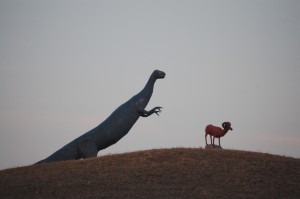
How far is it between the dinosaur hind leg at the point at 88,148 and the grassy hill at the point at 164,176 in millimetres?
927

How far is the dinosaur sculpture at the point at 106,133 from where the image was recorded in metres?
22.2

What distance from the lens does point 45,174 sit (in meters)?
20.0

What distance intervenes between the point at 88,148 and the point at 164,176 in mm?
5097

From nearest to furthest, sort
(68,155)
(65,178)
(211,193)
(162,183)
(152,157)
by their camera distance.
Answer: (211,193) < (162,183) < (65,178) < (152,157) < (68,155)

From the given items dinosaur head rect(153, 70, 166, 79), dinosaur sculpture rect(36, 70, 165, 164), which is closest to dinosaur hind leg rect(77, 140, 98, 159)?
dinosaur sculpture rect(36, 70, 165, 164)

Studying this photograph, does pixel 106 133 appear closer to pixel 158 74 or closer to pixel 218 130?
pixel 158 74

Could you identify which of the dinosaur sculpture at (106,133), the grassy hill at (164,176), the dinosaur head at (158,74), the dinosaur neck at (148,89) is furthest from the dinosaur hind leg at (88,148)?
the dinosaur head at (158,74)

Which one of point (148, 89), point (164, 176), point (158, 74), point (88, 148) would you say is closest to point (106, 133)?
point (88, 148)

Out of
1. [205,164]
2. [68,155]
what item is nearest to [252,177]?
→ [205,164]

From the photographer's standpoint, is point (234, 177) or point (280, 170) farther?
point (280, 170)

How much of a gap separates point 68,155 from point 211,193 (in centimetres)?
854

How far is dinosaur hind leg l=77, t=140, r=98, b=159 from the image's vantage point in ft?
72.7

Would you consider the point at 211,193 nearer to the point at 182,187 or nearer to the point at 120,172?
the point at 182,187

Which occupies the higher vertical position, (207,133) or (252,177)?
(207,133)
